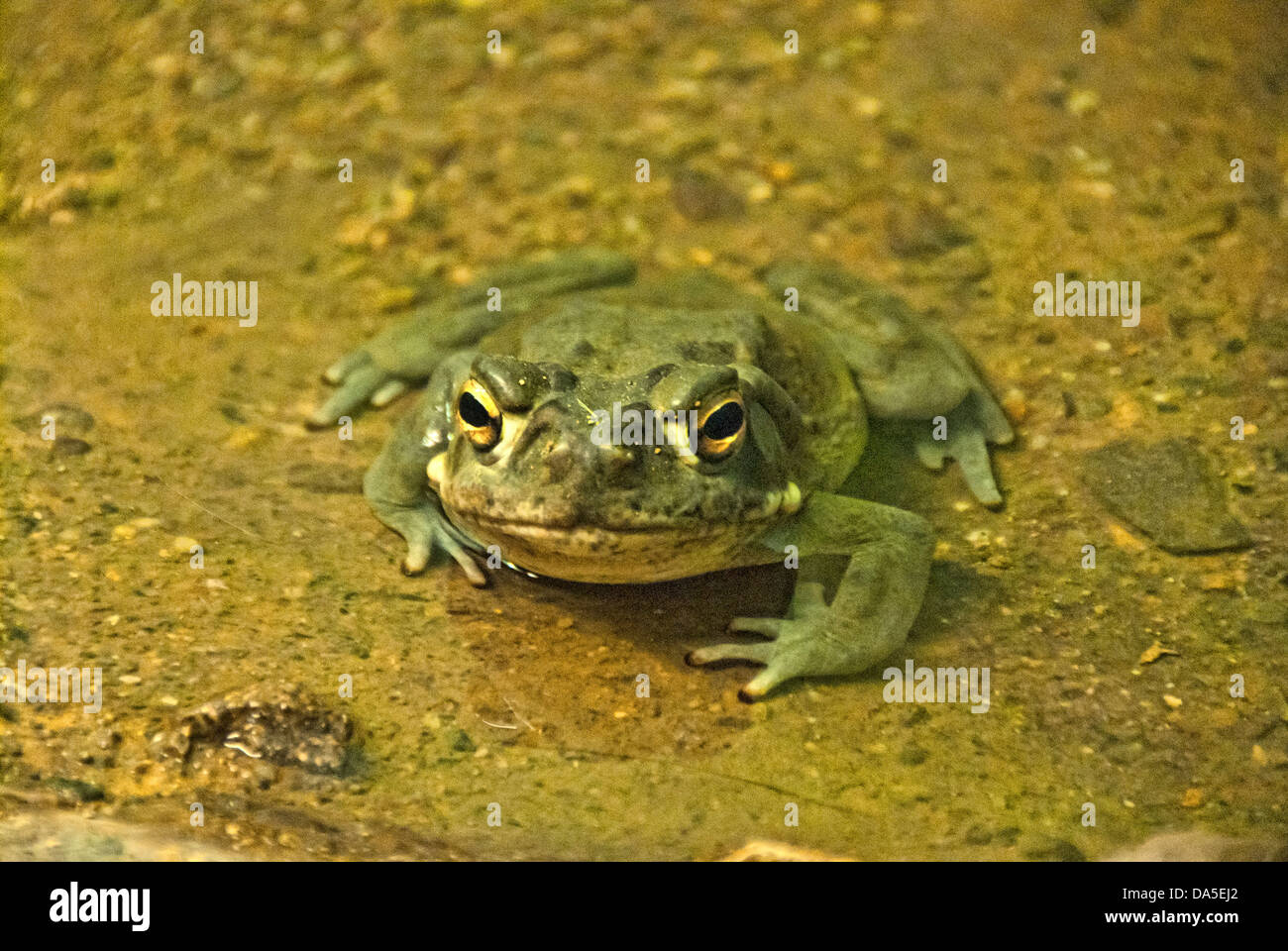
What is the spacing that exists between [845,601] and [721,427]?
0.94 metres

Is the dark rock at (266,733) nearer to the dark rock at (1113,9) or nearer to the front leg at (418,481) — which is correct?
the front leg at (418,481)

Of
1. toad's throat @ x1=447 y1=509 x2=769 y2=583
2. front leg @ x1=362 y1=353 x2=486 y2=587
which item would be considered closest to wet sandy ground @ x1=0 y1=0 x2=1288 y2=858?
front leg @ x1=362 y1=353 x2=486 y2=587

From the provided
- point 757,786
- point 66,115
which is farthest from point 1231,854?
point 66,115

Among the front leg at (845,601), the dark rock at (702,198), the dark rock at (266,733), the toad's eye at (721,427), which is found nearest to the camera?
the dark rock at (266,733)

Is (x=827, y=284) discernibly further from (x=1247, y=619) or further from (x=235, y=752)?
(x=235, y=752)

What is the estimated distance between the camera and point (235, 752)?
13.0ft

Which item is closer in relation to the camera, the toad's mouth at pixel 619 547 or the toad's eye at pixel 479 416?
the toad's mouth at pixel 619 547

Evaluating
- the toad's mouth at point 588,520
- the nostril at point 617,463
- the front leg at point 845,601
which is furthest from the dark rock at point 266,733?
the front leg at point 845,601

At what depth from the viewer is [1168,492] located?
5426 millimetres

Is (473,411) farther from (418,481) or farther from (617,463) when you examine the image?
(418,481)

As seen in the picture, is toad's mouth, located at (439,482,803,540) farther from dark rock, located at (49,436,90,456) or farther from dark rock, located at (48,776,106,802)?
dark rock, located at (49,436,90,456)

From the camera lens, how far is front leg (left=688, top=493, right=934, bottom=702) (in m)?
4.57

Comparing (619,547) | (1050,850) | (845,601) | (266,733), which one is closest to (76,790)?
(266,733)

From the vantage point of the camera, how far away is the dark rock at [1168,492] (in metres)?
5.18
